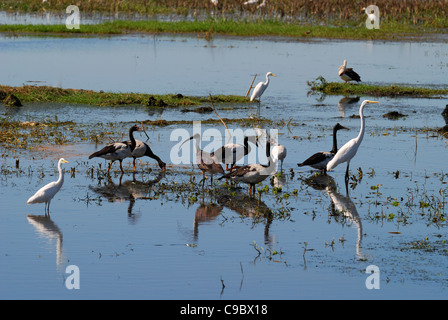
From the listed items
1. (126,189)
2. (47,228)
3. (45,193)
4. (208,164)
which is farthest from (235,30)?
(47,228)

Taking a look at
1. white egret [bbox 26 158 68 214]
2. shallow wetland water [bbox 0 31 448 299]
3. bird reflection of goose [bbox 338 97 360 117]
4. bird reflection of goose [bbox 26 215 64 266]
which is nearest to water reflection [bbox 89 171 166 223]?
shallow wetland water [bbox 0 31 448 299]

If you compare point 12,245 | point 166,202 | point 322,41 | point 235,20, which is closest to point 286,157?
point 166,202

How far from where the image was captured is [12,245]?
33.9ft

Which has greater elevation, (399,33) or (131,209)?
(399,33)

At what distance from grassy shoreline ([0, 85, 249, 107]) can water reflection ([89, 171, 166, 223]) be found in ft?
27.6

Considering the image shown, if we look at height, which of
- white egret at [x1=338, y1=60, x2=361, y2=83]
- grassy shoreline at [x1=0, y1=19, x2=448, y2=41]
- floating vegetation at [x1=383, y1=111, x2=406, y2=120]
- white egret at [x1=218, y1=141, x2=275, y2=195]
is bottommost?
white egret at [x1=218, y1=141, x2=275, y2=195]

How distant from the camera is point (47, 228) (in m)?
11.1

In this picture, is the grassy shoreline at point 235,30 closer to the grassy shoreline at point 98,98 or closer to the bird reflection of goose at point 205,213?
the grassy shoreline at point 98,98

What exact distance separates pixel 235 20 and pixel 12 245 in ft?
133

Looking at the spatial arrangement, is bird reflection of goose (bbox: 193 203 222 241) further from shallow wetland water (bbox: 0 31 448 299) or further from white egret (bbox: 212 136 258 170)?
white egret (bbox: 212 136 258 170)

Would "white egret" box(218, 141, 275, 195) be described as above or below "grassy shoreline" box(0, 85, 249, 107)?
below

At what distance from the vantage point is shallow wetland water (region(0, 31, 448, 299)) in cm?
916

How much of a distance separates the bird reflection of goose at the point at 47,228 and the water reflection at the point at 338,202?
12.8 feet
